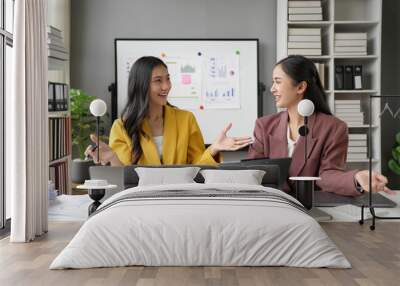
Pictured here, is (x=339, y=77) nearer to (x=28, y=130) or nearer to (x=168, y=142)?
(x=168, y=142)

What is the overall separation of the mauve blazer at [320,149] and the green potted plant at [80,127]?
2.82 m

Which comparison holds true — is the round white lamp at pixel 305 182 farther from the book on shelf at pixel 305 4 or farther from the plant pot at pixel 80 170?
the plant pot at pixel 80 170

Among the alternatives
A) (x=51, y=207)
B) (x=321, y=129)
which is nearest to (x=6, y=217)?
(x=51, y=207)

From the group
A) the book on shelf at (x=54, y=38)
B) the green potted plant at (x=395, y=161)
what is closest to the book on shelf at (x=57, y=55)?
the book on shelf at (x=54, y=38)

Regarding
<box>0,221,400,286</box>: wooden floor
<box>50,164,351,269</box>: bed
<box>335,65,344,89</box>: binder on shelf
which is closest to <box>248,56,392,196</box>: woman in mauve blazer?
<box>0,221,400,286</box>: wooden floor

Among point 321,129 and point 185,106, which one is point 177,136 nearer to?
point 321,129

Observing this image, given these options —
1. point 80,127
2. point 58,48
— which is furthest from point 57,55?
point 80,127

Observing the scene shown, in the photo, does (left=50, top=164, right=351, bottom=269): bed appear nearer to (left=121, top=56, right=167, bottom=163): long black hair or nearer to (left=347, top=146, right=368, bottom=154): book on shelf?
(left=121, top=56, right=167, bottom=163): long black hair

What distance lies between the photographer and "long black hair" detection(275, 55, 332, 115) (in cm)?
529

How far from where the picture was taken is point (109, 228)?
373 cm

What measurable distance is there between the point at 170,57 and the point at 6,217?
2.95 m

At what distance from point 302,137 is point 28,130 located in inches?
76.2

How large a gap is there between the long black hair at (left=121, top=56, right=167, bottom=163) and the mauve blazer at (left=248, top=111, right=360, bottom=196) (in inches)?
35.8

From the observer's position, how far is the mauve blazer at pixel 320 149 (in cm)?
517
